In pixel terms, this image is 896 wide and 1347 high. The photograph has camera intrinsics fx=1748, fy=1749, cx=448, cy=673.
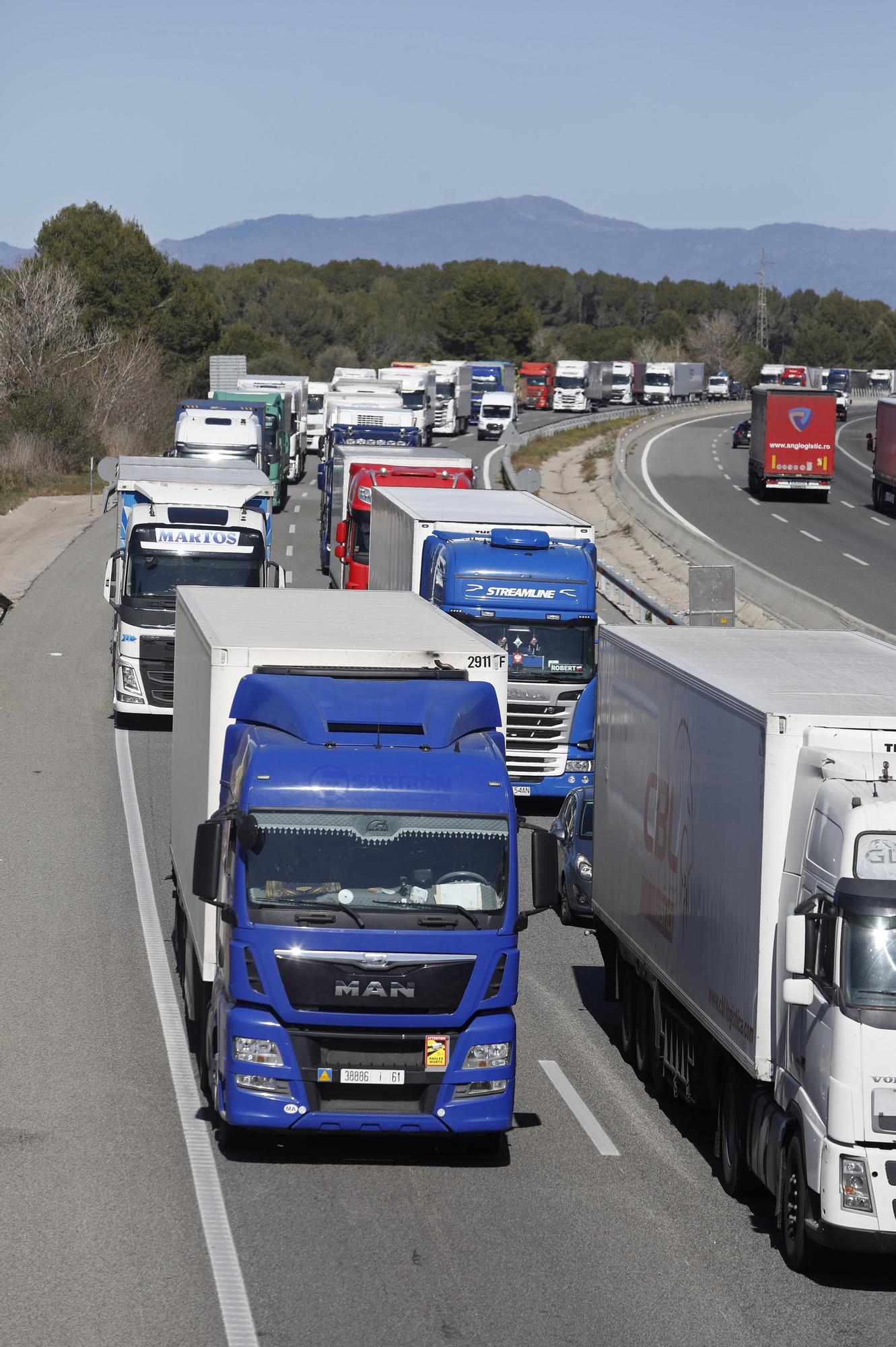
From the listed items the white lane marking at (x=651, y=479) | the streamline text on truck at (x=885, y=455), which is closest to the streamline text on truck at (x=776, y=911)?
the white lane marking at (x=651, y=479)

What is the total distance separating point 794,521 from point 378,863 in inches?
1783

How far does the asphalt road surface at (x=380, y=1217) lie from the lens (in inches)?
319

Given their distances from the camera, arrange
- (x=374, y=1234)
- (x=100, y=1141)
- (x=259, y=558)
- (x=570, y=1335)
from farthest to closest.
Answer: (x=259, y=558)
(x=100, y=1141)
(x=374, y=1234)
(x=570, y=1335)

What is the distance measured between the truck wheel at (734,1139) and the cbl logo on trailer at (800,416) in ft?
154

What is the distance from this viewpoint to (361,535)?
102 ft

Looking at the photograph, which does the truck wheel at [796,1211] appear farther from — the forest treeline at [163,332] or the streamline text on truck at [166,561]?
the forest treeline at [163,332]

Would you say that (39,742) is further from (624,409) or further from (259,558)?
(624,409)

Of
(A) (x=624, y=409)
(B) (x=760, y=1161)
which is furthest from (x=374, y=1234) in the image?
(A) (x=624, y=409)

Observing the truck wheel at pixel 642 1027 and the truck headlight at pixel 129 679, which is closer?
the truck wheel at pixel 642 1027

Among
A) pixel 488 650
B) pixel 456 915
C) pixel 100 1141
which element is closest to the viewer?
pixel 456 915

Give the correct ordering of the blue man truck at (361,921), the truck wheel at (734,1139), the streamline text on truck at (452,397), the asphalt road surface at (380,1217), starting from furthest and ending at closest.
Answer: the streamline text on truck at (452,397) → the truck wheel at (734,1139) → the blue man truck at (361,921) → the asphalt road surface at (380,1217)

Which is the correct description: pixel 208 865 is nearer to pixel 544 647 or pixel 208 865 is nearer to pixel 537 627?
pixel 544 647

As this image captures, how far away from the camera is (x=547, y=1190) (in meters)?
9.96

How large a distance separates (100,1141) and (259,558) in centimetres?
1550
